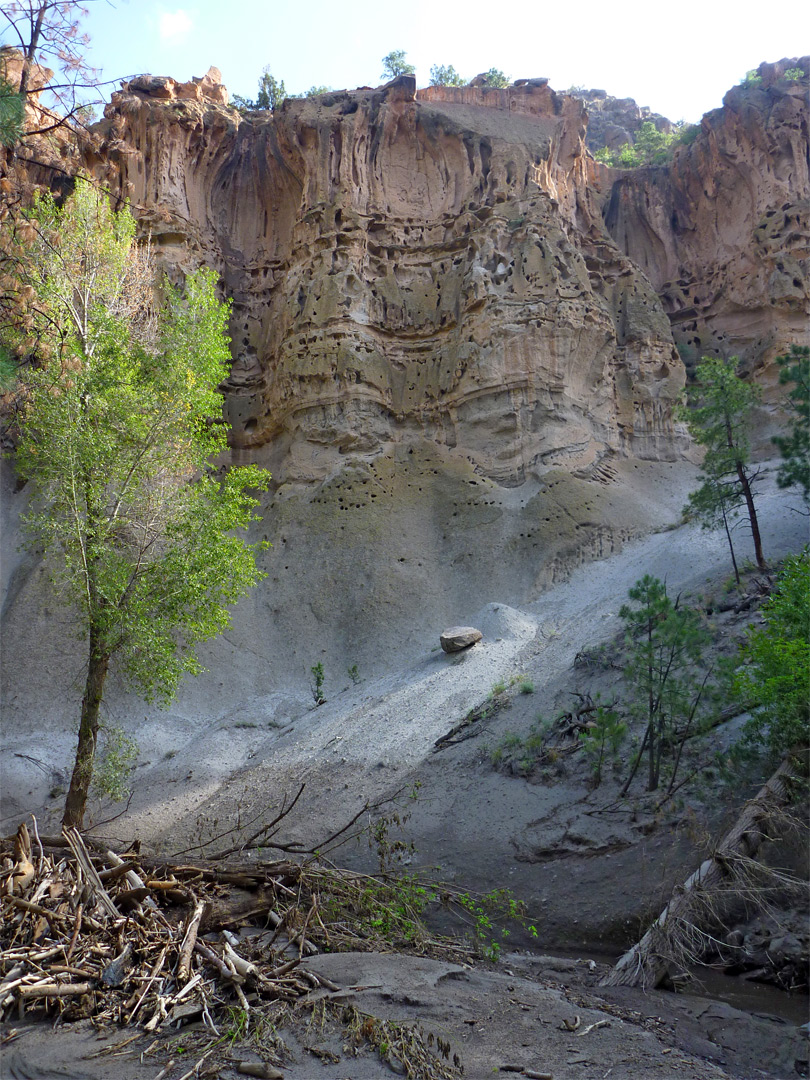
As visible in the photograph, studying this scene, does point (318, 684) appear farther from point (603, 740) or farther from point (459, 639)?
point (603, 740)

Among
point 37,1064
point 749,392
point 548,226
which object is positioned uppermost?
point 548,226

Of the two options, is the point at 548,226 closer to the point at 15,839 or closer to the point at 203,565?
the point at 203,565

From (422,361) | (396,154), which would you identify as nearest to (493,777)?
(422,361)

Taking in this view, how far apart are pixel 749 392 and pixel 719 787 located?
1332cm

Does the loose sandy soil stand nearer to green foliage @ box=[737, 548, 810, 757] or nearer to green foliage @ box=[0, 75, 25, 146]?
green foliage @ box=[737, 548, 810, 757]

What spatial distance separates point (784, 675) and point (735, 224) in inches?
1294

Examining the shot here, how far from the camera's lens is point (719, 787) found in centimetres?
1245

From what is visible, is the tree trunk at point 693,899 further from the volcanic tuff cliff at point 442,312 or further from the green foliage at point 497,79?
the green foliage at point 497,79

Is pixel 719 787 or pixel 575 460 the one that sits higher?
pixel 575 460

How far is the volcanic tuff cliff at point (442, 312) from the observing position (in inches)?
1102

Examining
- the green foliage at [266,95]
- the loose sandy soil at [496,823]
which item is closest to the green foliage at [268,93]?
the green foliage at [266,95]

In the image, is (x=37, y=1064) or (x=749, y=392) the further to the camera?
(x=749, y=392)

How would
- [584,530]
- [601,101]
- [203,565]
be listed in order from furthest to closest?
1. [601,101]
2. [584,530]
3. [203,565]

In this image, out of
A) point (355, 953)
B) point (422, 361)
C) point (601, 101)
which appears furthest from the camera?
point (601, 101)
